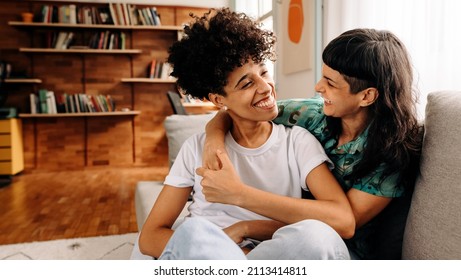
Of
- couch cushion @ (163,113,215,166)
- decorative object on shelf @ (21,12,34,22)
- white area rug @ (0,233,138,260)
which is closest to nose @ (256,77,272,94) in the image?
couch cushion @ (163,113,215,166)

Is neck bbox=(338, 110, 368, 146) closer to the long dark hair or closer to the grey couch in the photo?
the long dark hair

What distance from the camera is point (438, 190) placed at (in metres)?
0.93

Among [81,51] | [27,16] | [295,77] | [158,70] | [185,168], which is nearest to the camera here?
[185,168]

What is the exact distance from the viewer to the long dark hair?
1.00m

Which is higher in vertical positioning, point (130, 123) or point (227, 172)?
point (227, 172)

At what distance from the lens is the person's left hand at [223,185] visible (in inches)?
38.1

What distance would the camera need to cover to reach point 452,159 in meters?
0.92

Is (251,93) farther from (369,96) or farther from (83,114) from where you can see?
(83,114)

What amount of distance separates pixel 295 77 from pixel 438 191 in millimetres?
2395

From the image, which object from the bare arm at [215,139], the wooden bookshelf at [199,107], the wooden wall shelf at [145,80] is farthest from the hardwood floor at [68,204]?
the bare arm at [215,139]

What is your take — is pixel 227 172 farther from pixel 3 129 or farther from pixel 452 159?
pixel 3 129

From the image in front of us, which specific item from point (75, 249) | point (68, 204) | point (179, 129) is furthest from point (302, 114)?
point (68, 204)

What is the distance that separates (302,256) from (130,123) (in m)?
4.91
